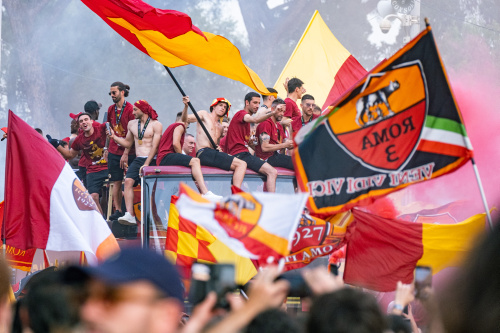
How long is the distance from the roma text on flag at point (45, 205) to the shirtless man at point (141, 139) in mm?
A: 2101

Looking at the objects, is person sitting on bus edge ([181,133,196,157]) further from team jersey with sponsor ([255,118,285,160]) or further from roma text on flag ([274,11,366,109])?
roma text on flag ([274,11,366,109])

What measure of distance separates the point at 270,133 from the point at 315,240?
139 inches

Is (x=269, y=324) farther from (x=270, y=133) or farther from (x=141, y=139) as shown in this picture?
(x=141, y=139)

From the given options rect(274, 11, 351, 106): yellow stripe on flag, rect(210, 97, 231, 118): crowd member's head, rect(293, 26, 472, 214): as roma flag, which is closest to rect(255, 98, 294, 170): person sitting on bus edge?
rect(210, 97, 231, 118): crowd member's head

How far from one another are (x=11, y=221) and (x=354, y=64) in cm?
891

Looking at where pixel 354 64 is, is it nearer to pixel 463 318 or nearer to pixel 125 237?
pixel 125 237

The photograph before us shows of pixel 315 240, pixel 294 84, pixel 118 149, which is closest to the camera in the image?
pixel 315 240

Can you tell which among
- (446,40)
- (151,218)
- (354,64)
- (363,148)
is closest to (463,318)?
(363,148)

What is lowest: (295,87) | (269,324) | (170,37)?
(269,324)

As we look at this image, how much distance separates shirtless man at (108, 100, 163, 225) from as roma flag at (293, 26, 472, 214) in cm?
480

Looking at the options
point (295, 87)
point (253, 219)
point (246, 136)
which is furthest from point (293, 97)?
point (253, 219)

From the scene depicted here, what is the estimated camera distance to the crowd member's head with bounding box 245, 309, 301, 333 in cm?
301

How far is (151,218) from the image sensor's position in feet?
32.9

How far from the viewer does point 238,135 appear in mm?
11258
